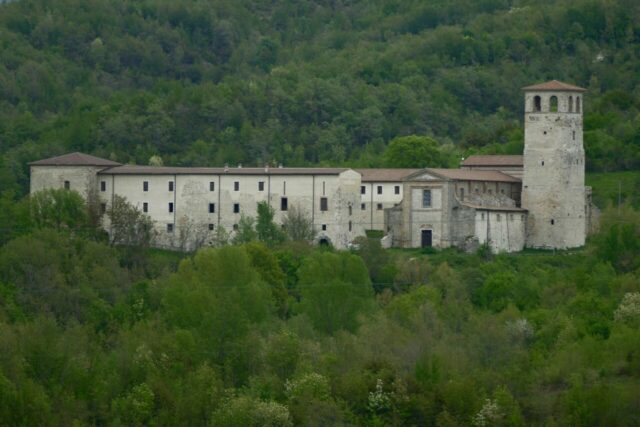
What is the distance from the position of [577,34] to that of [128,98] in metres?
31.5

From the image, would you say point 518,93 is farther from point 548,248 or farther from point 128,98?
point 548,248

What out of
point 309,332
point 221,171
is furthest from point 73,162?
point 309,332

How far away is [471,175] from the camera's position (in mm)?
97562

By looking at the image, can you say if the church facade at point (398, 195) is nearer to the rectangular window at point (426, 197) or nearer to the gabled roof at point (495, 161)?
the rectangular window at point (426, 197)

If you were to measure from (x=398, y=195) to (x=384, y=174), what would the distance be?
147cm

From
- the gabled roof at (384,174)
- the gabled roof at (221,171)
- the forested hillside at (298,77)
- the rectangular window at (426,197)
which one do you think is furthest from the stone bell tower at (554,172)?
the forested hillside at (298,77)

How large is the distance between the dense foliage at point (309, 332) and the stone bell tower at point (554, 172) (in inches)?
41.1

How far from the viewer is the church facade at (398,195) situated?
96.1 m

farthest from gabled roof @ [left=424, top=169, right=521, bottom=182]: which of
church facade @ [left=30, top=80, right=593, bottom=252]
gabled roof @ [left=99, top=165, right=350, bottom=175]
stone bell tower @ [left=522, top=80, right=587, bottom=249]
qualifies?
gabled roof @ [left=99, top=165, right=350, bottom=175]

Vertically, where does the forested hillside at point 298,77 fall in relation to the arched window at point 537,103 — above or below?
above

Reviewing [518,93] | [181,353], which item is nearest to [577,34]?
[518,93]

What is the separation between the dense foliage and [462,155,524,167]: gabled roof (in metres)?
4.70

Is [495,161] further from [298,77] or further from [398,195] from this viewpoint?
[298,77]

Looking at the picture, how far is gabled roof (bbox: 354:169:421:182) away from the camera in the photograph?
319 feet
